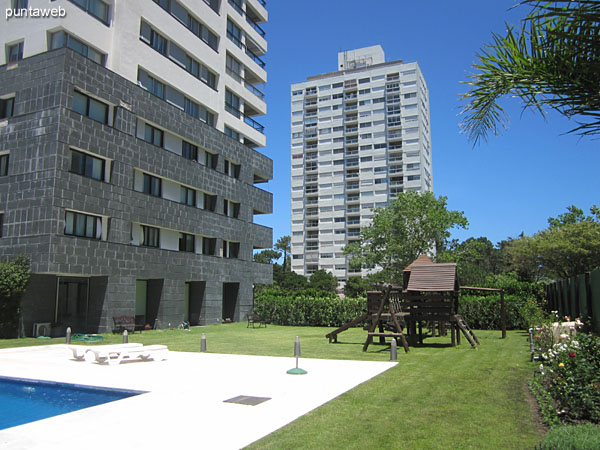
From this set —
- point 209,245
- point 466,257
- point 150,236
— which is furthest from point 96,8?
point 466,257

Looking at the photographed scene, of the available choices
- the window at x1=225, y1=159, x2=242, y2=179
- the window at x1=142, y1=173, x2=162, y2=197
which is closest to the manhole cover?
the window at x1=142, y1=173, x2=162, y2=197

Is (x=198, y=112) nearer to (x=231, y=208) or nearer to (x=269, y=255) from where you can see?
(x=231, y=208)

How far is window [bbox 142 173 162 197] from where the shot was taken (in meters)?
30.8

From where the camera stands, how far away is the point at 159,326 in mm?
30250

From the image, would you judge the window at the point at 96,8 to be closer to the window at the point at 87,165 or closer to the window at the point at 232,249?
the window at the point at 87,165

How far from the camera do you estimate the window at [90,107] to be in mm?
25673

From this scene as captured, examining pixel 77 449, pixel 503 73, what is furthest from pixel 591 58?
pixel 77 449

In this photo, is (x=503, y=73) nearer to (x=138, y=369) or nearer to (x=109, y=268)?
(x=138, y=369)

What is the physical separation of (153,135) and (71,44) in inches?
293

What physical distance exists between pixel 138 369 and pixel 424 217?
38543 millimetres

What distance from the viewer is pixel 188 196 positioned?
1372 inches

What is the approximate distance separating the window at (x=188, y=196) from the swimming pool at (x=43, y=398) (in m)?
23.1

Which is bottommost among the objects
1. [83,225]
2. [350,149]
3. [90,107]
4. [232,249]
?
[232,249]

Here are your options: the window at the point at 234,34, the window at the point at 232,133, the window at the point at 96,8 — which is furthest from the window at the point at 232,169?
the window at the point at 96,8
